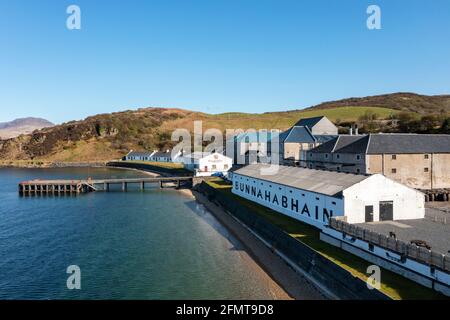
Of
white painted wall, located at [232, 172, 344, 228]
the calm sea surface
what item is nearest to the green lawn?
white painted wall, located at [232, 172, 344, 228]

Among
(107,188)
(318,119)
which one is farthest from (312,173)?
(107,188)

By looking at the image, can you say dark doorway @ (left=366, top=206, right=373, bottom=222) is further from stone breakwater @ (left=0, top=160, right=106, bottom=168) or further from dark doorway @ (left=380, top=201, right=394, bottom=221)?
stone breakwater @ (left=0, top=160, right=106, bottom=168)

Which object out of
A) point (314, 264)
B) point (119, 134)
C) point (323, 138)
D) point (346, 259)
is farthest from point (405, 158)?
point (119, 134)

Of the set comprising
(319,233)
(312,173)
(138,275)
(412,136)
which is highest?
(412,136)

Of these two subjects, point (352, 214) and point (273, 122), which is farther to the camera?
point (273, 122)

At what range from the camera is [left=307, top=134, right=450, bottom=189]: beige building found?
154ft

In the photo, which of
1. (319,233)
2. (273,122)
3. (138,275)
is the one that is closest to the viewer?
(138,275)

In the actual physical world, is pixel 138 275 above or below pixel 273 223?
below

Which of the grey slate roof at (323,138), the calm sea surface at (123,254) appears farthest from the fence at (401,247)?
the grey slate roof at (323,138)

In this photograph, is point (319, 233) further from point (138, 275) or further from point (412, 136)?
point (412, 136)

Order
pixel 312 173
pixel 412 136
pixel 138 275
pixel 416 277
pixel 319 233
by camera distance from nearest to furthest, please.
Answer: pixel 416 277 → pixel 138 275 → pixel 319 233 → pixel 312 173 → pixel 412 136

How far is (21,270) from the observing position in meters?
29.0

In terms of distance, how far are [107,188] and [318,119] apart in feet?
139

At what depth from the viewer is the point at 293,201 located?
36.9 metres
